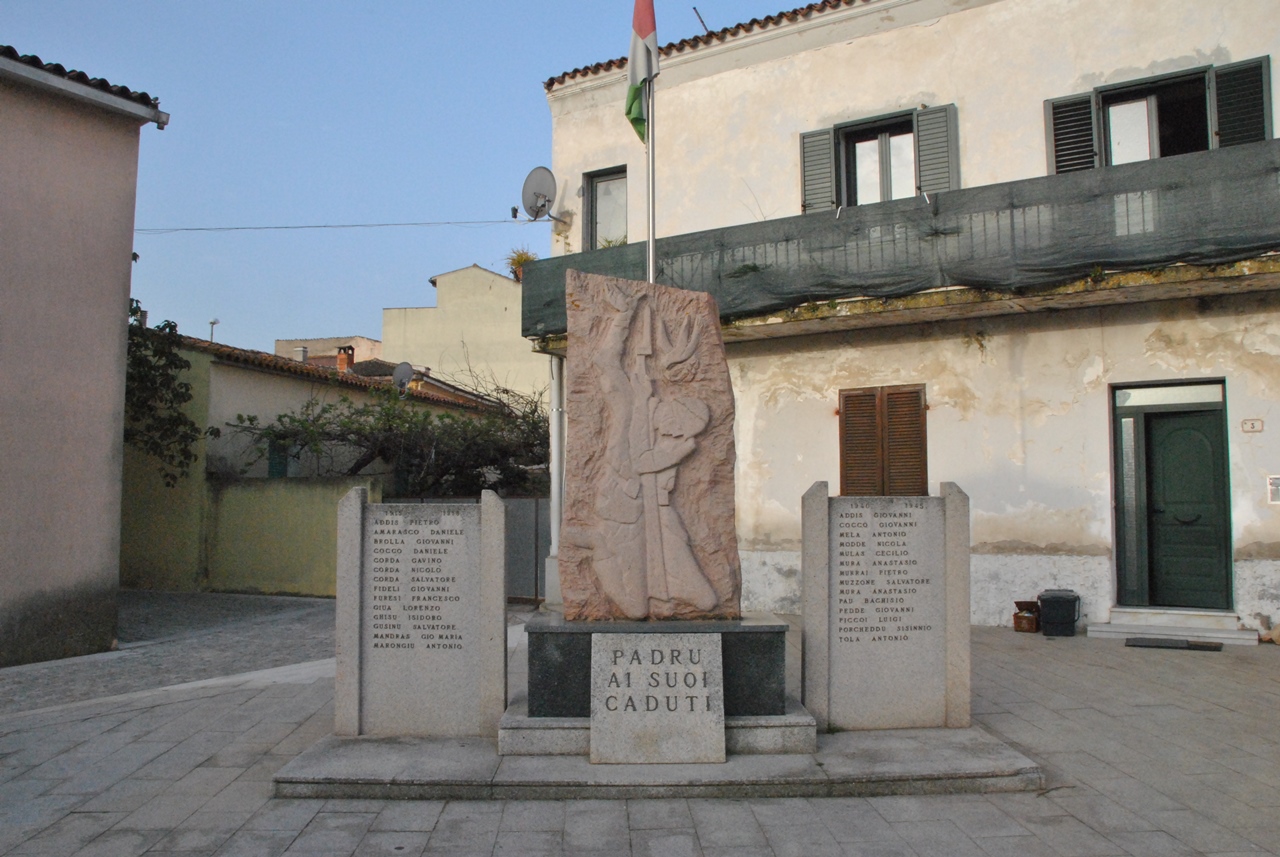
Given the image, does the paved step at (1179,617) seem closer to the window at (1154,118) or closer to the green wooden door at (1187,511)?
the green wooden door at (1187,511)

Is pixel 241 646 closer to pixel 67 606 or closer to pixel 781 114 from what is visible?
pixel 67 606

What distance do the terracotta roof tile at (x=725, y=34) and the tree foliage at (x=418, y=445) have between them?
19.4 feet

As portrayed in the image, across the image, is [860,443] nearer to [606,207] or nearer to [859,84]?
[859,84]

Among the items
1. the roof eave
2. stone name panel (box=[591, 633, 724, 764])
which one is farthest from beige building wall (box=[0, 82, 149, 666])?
stone name panel (box=[591, 633, 724, 764])

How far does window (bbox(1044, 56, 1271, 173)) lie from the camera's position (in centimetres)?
954

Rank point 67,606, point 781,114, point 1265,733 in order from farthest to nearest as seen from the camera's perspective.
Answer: point 781,114, point 67,606, point 1265,733

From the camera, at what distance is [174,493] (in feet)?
48.6

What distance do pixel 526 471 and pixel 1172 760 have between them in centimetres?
1227

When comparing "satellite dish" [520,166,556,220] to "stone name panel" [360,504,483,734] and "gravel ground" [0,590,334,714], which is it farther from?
"stone name panel" [360,504,483,734]

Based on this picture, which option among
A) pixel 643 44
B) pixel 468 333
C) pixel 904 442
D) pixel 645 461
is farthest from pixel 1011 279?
pixel 468 333

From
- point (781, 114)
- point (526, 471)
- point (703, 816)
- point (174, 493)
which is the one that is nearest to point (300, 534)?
point (174, 493)

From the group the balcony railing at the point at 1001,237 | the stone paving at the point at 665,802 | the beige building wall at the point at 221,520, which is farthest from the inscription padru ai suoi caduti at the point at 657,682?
A: the beige building wall at the point at 221,520

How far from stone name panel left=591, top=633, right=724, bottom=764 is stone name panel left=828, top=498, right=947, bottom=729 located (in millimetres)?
976

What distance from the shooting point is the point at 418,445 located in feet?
51.5
